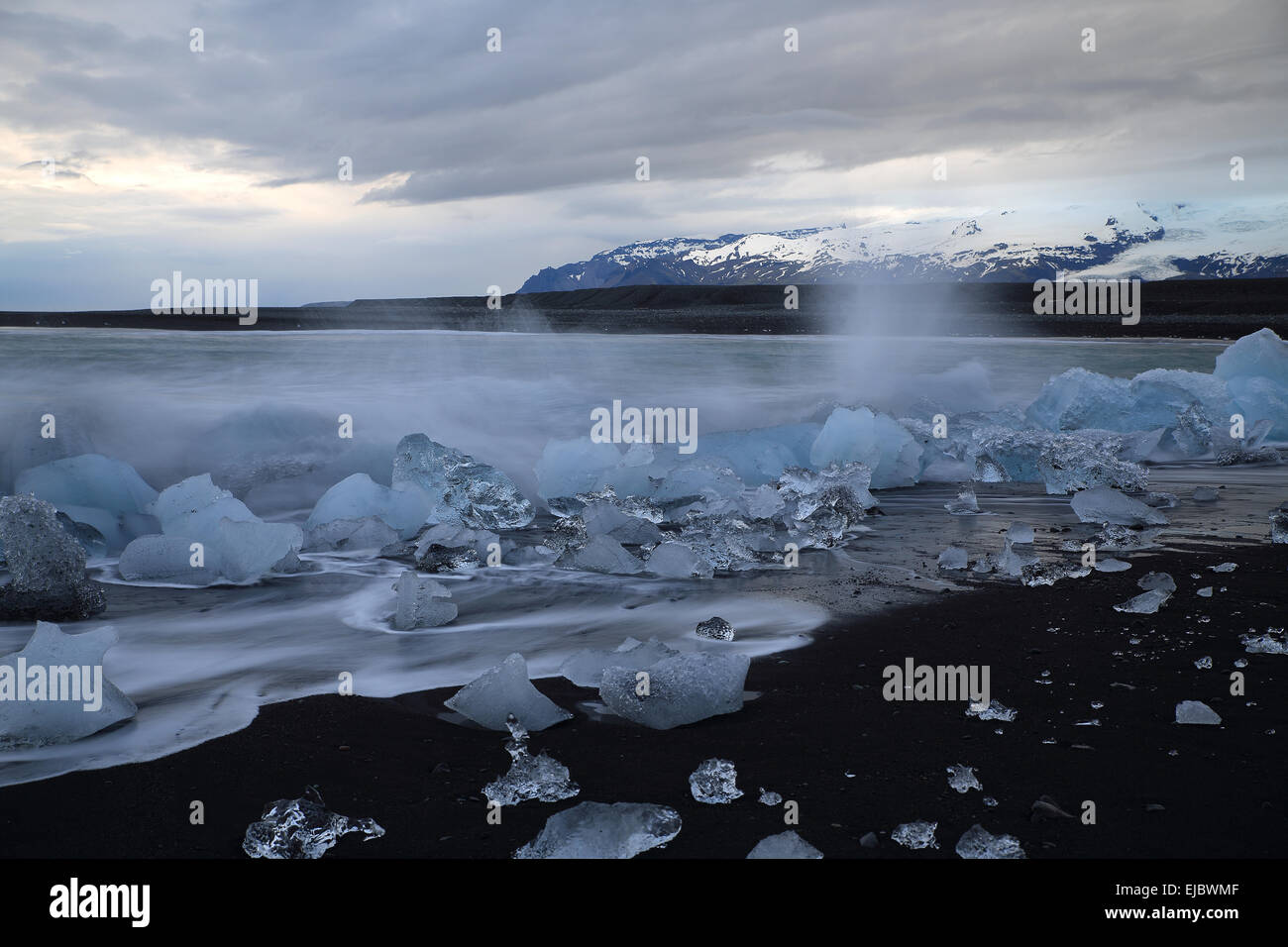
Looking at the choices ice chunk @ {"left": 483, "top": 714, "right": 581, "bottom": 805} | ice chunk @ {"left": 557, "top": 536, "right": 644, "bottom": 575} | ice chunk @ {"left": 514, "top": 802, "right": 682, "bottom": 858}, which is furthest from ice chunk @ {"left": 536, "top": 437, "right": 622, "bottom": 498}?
ice chunk @ {"left": 514, "top": 802, "right": 682, "bottom": 858}

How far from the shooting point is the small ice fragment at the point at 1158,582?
4613 millimetres

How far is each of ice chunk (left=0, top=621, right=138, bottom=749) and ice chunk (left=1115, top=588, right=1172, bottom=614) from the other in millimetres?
4102

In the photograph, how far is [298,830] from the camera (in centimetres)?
244

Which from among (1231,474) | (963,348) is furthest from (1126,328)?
(1231,474)

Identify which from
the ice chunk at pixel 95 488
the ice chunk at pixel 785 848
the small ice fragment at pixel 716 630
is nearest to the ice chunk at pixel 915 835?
the ice chunk at pixel 785 848

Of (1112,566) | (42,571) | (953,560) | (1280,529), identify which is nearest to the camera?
(42,571)

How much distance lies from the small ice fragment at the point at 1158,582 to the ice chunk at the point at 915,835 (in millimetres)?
2786

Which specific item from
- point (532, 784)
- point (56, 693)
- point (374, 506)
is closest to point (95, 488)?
point (374, 506)

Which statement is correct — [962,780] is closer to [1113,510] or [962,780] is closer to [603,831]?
[603,831]

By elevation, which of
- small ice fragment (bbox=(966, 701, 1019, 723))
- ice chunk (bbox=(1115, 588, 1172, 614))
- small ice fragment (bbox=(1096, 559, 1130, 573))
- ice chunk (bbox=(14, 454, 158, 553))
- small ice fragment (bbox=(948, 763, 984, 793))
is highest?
ice chunk (bbox=(14, 454, 158, 553))

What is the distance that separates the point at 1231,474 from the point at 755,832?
8548mm

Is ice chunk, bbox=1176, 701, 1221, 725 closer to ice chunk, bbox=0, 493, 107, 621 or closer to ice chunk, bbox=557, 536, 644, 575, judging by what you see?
ice chunk, bbox=557, 536, 644, 575

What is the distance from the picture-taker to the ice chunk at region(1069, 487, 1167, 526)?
656cm

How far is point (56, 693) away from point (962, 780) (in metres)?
2.89
